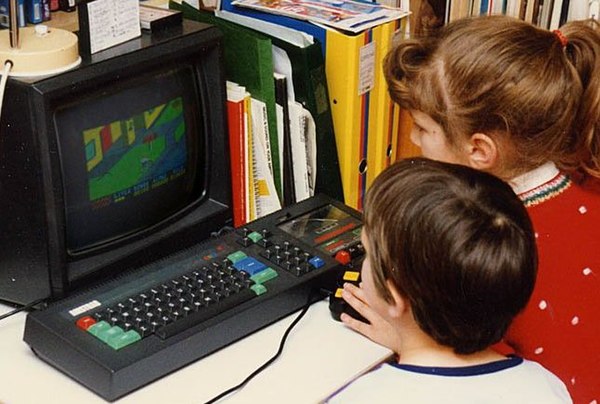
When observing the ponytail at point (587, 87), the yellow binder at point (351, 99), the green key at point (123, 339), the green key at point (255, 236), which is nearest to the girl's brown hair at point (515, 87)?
the ponytail at point (587, 87)

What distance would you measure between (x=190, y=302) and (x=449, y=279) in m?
0.38

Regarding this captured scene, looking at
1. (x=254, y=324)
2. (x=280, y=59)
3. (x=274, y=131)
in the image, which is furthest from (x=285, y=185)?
(x=254, y=324)

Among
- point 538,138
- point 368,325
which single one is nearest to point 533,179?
point 538,138

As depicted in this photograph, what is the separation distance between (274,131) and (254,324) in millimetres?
394

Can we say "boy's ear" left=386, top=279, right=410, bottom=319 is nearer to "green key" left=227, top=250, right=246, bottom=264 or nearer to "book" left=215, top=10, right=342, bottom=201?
"green key" left=227, top=250, right=246, bottom=264

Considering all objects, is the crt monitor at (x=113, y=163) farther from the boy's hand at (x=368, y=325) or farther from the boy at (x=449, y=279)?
the boy at (x=449, y=279)

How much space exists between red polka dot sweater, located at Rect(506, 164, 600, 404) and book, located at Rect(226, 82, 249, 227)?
1.45 ft

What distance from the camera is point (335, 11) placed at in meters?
1.72

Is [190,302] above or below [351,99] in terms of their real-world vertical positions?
below

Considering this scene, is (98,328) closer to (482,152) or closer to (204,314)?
(204,314)

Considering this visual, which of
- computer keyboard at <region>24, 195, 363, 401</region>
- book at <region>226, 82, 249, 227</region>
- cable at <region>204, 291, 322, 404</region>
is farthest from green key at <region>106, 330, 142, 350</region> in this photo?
book at <region>226, 82, 249, 227</region>

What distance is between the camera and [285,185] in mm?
1694

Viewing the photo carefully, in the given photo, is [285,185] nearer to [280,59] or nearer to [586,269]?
[280,59]

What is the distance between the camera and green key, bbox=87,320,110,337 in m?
1.28
